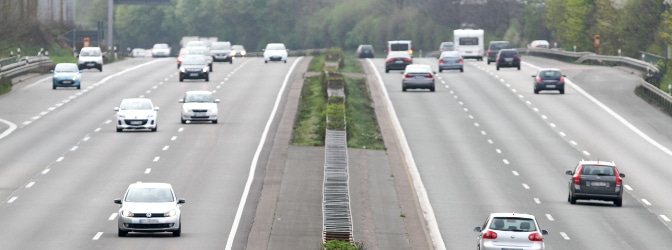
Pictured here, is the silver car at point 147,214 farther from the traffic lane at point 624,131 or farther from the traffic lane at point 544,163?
the traffic lane at point 624,131

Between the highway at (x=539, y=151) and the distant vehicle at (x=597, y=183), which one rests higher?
the distant vehicle at (x=597, y=183)

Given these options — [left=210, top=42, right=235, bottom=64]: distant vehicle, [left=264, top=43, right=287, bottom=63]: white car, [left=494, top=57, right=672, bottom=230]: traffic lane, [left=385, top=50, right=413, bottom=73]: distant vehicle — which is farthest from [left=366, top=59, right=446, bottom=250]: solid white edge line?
[left=210, top=42, right=235, bottom=64]: distant vehicle

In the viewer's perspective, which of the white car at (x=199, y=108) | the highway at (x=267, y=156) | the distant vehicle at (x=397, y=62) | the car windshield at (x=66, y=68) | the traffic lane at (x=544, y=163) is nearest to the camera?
the highway at (x=267, y=156)

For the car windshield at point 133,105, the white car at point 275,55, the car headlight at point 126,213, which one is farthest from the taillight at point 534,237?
the white car at point 275,55

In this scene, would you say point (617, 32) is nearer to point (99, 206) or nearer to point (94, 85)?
point (94, 85)

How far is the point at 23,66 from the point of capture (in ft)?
285

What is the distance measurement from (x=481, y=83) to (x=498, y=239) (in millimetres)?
54697

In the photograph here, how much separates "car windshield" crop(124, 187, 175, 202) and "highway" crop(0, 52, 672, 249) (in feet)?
3.02

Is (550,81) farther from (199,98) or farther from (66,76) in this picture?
(66,76)

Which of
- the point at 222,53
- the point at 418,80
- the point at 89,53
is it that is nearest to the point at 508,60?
the point at 418,80

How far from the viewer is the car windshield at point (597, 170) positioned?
42.4 m

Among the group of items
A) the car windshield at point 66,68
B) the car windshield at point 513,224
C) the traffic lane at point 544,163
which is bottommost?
the traffic lane at point 544,163

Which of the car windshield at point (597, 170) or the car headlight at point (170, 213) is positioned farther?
the car windshield at point (597, 170)

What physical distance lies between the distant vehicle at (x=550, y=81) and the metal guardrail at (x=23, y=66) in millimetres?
28503
